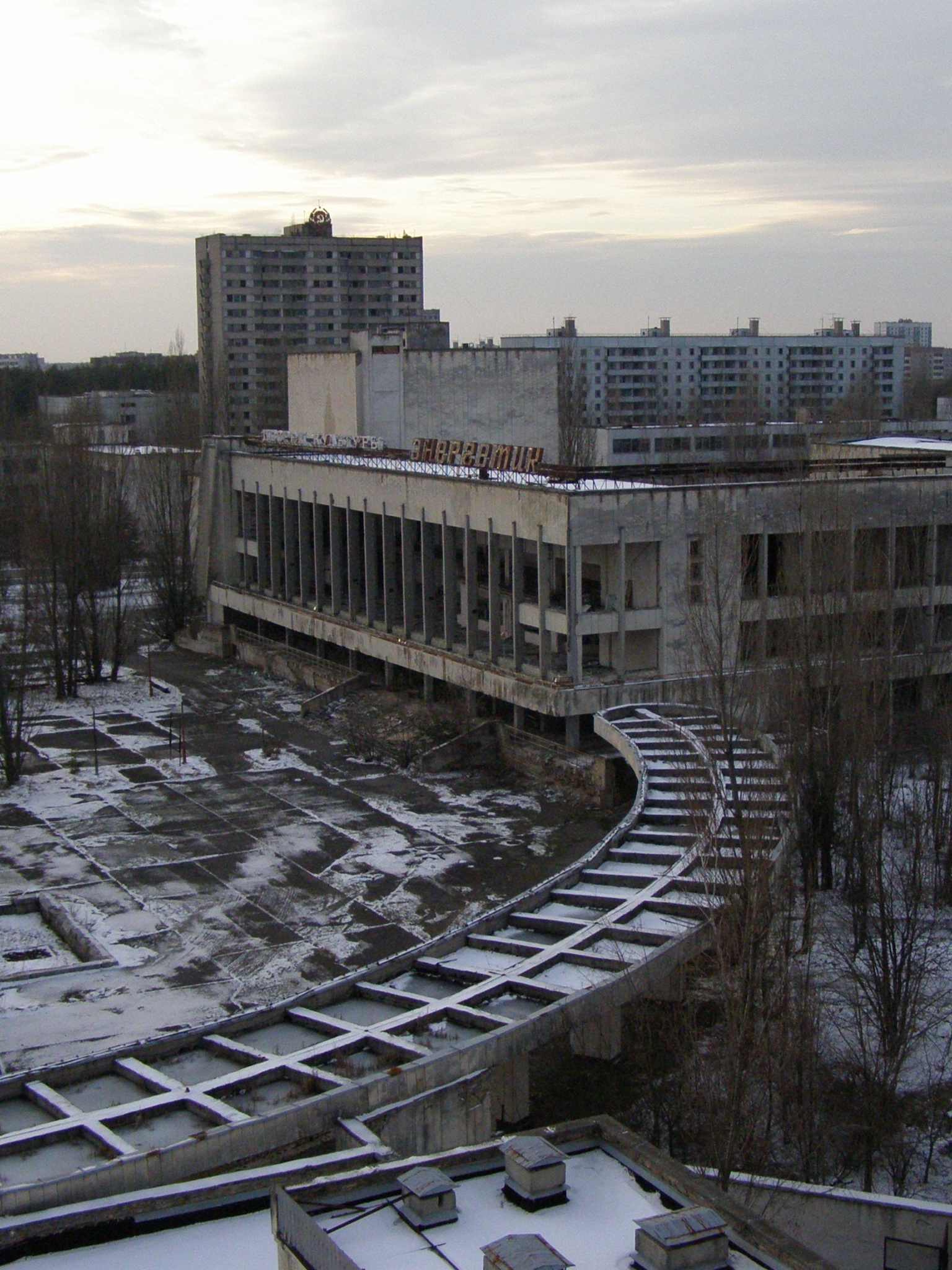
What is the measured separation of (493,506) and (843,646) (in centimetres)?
1553

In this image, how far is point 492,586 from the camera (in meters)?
39.2

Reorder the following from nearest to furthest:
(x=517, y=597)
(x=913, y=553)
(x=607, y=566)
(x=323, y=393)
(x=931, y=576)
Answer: (x=607, y=566) < (x=517, y=597) < (x=931, y=576) < (x=913, y=553) < (x=323, y=393)

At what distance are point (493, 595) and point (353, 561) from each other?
1210cm

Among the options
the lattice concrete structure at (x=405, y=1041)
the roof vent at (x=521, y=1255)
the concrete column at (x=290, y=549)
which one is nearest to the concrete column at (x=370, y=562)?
the concrete column at (x=290, y=549)

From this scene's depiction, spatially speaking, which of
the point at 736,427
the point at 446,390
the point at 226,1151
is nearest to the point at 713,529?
the point at 226,1151

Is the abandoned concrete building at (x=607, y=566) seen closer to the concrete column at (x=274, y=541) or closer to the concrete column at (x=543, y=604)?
the concrete column at (x=543, y=604)

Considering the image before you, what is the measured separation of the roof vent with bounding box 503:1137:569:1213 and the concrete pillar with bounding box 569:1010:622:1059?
356 inches

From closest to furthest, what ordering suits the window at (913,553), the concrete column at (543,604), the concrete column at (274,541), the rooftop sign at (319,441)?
the concrete column at (543,604)
the window at (913,553)
the concrete column at (274,541)
the rooftop sign at (319,441)

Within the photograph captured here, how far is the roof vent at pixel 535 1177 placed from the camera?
11938 mm

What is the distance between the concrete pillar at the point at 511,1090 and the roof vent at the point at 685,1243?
7.92 meters

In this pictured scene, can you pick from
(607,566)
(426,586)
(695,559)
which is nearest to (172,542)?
(426,586)

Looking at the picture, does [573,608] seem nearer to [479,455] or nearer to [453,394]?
[479,455]

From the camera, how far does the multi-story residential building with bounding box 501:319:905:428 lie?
12625cm

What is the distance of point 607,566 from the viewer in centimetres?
3894
